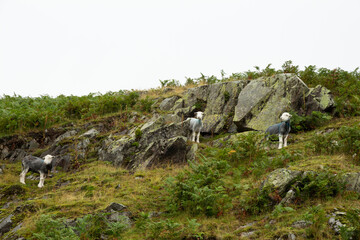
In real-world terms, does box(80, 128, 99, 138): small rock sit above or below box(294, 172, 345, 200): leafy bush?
above

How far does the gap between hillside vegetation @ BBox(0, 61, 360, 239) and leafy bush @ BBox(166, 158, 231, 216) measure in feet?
0.10

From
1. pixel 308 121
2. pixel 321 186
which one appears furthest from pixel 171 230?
pixel 308 121

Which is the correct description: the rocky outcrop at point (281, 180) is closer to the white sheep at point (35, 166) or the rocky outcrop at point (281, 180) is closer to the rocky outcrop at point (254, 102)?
the rocky outcrop at point (254, 102)

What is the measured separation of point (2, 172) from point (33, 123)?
4.38 m

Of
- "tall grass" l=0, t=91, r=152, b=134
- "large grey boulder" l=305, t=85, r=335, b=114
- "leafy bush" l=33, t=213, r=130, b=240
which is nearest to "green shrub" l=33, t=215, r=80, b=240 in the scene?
"leafy bush" l=33, t=213, r=130, b=240

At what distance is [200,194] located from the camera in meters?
7.77

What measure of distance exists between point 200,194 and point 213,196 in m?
0.42

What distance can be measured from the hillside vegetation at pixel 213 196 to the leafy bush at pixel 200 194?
0.03m

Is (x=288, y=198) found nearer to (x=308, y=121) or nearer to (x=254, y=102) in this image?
(x=308, y=121)

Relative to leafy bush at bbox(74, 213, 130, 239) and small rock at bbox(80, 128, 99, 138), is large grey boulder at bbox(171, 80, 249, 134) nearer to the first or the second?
small rock at bbox(80, 128, 99, 138)

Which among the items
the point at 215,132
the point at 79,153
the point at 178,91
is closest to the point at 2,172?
the point at 79,153

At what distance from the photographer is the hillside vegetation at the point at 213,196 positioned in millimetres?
6559

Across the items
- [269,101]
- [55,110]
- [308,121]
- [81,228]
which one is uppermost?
[269,101]

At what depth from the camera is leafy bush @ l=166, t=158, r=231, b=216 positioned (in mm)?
7613
